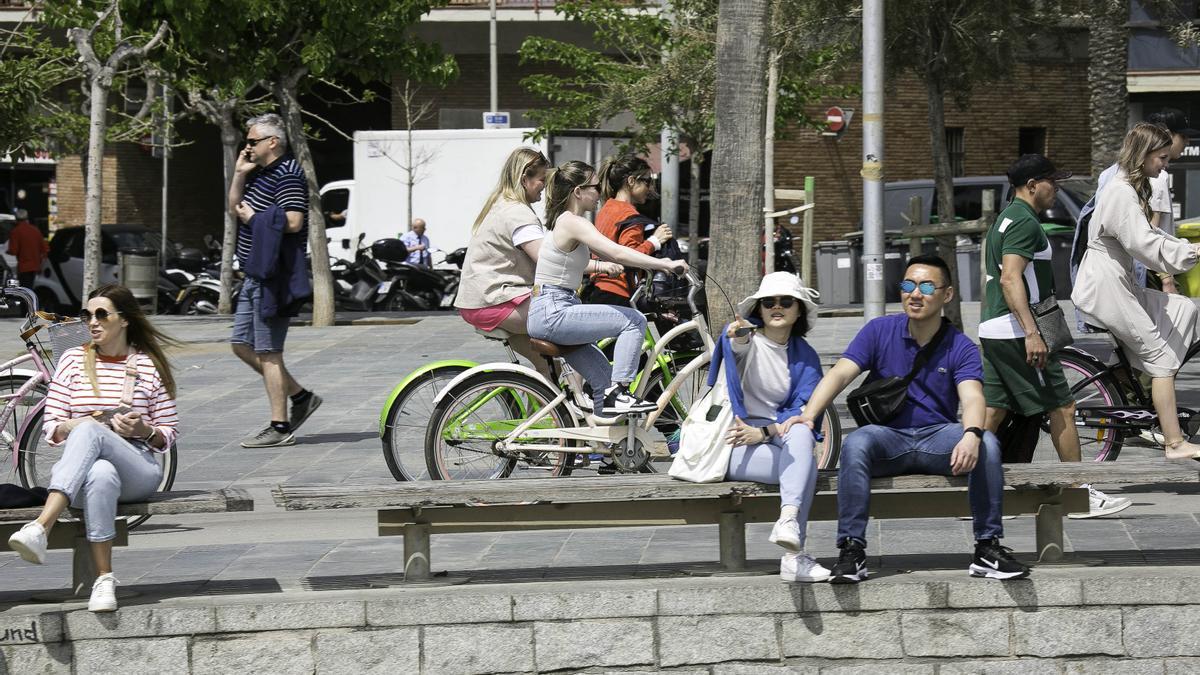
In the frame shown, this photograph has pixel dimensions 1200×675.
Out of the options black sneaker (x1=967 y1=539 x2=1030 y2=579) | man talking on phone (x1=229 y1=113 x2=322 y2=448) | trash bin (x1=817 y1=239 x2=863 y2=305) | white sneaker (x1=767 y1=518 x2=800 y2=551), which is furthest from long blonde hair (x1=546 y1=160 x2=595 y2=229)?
trash bin (x1=817 y1=239 x2=863 y2=305)

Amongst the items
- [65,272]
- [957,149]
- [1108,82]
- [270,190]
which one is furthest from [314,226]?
[957,149]

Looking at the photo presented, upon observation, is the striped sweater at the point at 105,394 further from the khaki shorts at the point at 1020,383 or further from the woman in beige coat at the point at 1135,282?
the woman in beige coat at the point at 1135,282

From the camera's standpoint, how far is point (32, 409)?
323 inches

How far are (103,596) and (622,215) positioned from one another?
14.0 ft

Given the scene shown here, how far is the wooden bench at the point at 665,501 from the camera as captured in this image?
→ 5934 mm

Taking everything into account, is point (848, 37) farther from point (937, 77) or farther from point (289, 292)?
point (289, 292)

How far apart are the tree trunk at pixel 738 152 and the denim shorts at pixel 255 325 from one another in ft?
8.05

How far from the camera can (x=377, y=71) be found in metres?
20.9

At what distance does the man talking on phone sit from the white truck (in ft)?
61.2

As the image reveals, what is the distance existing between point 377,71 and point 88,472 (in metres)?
15.6

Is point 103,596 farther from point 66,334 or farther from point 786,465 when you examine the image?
point 786,465

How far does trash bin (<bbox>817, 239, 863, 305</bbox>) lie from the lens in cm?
2647

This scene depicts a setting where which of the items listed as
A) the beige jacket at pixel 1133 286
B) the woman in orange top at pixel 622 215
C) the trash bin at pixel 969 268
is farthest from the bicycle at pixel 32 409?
the trash bin at pixel 969 268

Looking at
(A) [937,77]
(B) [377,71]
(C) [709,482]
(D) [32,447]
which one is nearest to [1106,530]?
(C) [709,482]
